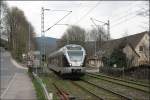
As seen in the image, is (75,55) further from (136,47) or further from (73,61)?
(136,47)

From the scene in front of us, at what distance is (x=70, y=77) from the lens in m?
37.6

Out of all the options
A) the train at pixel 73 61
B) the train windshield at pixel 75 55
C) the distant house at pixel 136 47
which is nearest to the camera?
the train at pixel 73 61

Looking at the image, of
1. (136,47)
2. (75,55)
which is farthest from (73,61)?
(136,47)

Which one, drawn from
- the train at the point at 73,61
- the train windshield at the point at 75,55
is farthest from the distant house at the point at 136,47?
the train windshield at the point at 75,55

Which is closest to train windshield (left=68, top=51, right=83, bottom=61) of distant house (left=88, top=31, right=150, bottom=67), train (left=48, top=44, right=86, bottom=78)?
train (left=48, top=44, right=86, bottom=78)

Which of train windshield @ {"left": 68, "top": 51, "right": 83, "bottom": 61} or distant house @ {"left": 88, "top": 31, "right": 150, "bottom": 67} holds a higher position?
distant house @ {"left": 88, "top": 31, "right": 150, "bottom": 67}

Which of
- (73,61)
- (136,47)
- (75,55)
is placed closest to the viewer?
(73,61)

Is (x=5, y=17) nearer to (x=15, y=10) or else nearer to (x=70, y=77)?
(x=15, y=10)

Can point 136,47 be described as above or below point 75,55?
above

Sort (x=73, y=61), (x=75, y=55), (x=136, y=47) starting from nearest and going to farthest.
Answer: (x=73, y=61) < (x=75, y=55) < (x=136, y=47)

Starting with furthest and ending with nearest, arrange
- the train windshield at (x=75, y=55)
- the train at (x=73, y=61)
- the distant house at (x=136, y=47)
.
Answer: the distant house at (x=136, y=47)
the train windshield at (x=75, y=55)
the train at (x=73, y=61)

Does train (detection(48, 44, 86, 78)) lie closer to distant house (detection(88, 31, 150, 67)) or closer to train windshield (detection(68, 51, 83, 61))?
train windshield (detection(68, 51, 83, 61))

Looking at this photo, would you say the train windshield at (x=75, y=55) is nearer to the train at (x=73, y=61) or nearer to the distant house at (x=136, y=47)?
the train at (x=73, y=61)

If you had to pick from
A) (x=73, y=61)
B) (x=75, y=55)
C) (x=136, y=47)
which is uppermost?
(x=136, y=47)
